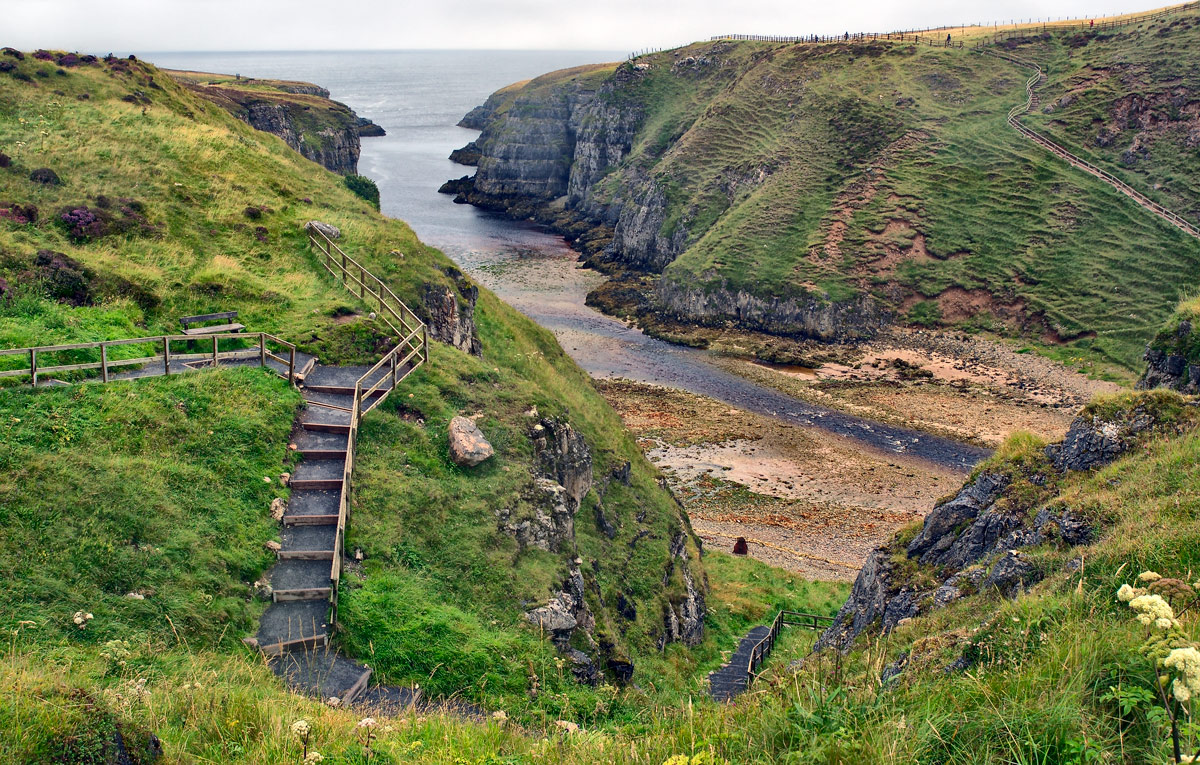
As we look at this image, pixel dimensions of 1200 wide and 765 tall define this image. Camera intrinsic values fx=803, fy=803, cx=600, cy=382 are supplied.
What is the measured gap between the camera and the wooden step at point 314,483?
1889 cm

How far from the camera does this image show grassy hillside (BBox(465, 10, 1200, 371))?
7900cm

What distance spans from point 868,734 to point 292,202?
33032 millimetres

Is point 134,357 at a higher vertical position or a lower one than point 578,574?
higher

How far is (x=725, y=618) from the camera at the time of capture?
3100 cm

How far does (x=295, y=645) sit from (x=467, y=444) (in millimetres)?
7875

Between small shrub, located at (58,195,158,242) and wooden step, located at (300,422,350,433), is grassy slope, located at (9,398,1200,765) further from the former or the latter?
small shrub, located at (58,195,158,242)

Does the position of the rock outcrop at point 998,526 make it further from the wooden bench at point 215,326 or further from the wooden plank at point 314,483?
the wooden bench at point 215,326

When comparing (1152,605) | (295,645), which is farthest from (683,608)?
(1152,605)

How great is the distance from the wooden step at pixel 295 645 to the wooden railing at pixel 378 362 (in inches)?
17.6

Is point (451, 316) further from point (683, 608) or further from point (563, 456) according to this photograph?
point (683, 608)

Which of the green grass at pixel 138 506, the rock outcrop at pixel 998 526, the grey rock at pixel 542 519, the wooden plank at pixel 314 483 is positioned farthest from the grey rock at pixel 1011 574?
the green grass at pixel 138 506

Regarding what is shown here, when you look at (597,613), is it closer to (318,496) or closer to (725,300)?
(318,496)

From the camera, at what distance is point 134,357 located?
21.1m

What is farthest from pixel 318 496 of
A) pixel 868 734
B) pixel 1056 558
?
pixel 1056 558
